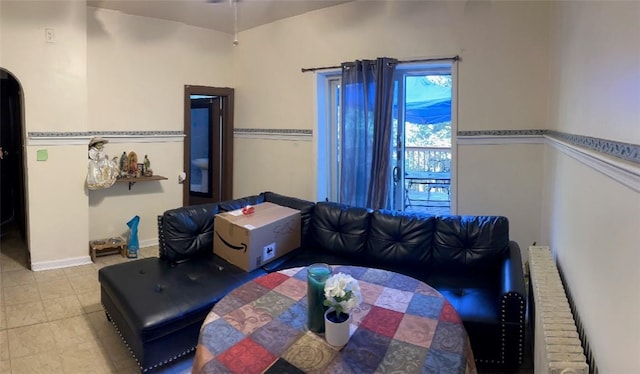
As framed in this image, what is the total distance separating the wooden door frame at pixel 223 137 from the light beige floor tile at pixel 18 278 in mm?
1791

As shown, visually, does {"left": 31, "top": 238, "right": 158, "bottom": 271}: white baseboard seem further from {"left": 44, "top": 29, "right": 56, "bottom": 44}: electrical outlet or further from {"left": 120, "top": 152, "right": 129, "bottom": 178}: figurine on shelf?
{"left": 44, "top": 29, "right": 56, "bottom": 44}: electrical outlet

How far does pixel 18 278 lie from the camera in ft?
12.6

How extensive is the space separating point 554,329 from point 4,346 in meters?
3.23

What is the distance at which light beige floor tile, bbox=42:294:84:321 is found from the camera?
3.12 metres

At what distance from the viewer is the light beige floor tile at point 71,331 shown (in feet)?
9.05

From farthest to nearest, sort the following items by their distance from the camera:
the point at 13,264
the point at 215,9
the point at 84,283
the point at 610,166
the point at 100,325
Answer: the point at 215,9 → the point at 13,264 → the point at 84,283 → the point at 100,325 → the point at 610,166

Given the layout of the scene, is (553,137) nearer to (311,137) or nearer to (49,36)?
(311,137)

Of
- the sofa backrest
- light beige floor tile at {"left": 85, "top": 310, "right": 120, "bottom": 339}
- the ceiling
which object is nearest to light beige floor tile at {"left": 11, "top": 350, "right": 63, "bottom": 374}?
light beige floor tile at {"left": 85, "top": 310, "right": 120, "bottom": 339}

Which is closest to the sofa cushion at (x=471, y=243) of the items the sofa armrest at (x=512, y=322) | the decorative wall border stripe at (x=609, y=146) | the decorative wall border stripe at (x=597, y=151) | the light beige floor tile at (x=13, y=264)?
the sofa armrest at (x=512, y=322)

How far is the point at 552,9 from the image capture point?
319 centimetres

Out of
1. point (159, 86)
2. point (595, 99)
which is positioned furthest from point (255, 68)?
point (595, 99)

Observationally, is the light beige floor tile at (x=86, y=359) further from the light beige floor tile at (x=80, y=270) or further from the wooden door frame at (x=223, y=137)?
the wooden door frame at (x=223, y=137)

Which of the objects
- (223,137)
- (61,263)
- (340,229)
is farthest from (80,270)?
(340,229)

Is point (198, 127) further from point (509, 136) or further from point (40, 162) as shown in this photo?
point (509, 136)
